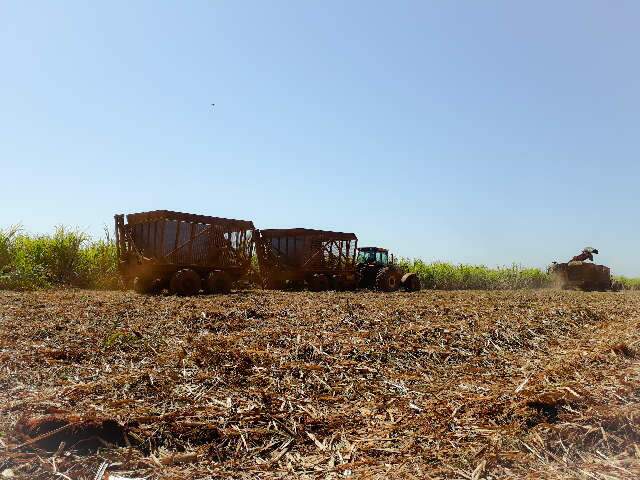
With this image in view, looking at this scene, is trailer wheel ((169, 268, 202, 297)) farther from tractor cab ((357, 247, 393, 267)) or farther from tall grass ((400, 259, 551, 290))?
tall grass ((400, 259, 551, 290))

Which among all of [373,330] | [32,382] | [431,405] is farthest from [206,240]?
[431,405]

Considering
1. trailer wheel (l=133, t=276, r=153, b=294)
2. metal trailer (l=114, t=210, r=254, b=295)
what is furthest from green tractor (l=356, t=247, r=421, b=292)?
trailer wheel (l=133, t=276, r=153, b=294)

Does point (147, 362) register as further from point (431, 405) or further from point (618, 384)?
point (618, 384)

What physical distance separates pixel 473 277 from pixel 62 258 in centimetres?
2670

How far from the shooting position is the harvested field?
10.8ft

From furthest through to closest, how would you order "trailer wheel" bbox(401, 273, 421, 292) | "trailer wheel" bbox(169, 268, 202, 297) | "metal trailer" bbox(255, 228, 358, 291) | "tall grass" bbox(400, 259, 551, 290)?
"tall grass" bbox(400, 259, 551, 290) < "trailer wheel" bbox(401, 273, 421, 292) < "metal trailer" bbox(255, 228, 358, 291) < "trailer wheel" bbox(169, 268, 202, 297)

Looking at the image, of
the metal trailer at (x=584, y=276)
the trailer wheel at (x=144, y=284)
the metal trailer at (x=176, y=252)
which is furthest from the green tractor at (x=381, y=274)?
the metal trailer at (x=584, y=276)

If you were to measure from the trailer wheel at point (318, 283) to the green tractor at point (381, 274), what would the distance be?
2.55 meters

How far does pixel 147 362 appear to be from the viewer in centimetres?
543

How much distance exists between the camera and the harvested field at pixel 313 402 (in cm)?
329

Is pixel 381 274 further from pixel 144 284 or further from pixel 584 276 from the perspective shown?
pixel 584 276

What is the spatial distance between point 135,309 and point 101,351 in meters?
3.99

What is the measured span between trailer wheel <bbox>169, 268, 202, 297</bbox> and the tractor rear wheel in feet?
31.3

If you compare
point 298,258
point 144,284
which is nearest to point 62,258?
point 144,284
